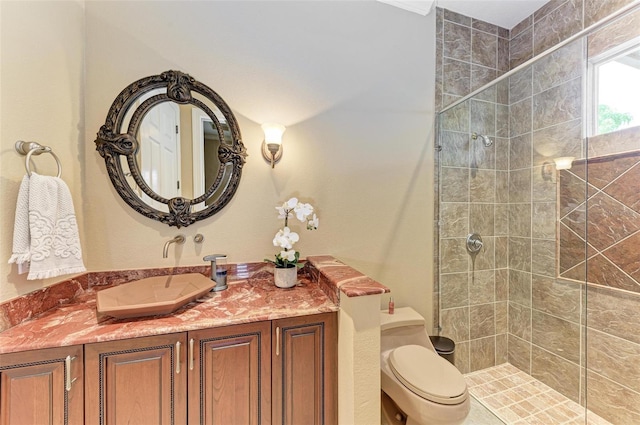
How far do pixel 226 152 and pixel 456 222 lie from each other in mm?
1871

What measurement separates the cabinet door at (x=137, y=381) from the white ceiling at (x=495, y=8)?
3.01 m

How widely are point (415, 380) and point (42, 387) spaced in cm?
163

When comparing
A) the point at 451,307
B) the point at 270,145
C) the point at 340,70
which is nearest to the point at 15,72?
the point at 270,145

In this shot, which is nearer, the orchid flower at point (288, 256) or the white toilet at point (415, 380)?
the white toilet at point (415, 380)

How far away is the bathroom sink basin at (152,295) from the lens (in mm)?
1077

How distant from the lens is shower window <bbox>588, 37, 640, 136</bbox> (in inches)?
59.8

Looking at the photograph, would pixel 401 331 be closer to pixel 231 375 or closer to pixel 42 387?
pixel 231 375

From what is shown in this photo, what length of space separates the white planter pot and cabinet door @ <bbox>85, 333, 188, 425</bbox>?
1.89 feet

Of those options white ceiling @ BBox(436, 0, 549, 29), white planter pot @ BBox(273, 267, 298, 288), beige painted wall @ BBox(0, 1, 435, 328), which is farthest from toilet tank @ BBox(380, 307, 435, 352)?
white ceiling @ BBox(436, 0, 549, 29)

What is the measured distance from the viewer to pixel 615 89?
1607mm

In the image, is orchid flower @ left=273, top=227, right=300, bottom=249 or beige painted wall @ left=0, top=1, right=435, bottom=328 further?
orchid flower @ left=273, top=227, right=300, bottom=249

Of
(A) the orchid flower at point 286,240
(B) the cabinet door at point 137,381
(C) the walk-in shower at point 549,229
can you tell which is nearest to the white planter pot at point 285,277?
(A) the orchid flower at point 286,240

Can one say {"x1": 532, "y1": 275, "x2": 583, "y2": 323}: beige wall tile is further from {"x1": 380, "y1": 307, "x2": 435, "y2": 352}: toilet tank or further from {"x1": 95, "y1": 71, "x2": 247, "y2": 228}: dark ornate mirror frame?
{"x1": 95, "y1": 71, "x2": 247, "y2": 228}: dark ornate mirror frame

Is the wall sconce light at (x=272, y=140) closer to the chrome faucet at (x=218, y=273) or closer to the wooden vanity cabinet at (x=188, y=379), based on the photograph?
the chrome faucet at (x=218, y=273)
